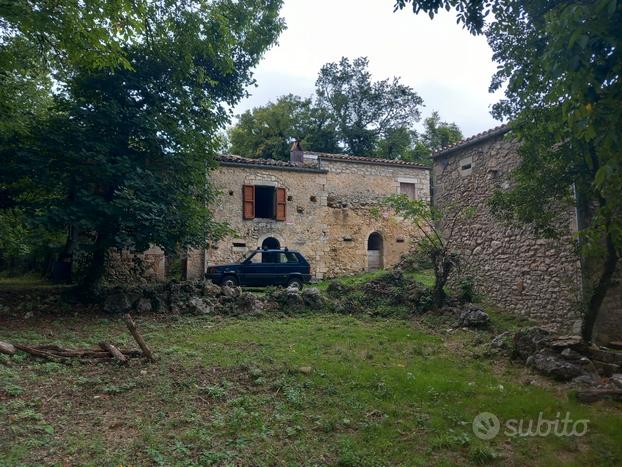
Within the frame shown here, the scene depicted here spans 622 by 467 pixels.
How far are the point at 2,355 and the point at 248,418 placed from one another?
3.98 meters

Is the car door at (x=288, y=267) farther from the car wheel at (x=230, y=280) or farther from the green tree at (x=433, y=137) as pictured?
the green tree at (x=433, y=137)

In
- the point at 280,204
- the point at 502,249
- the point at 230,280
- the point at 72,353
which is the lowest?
the point at 72,353

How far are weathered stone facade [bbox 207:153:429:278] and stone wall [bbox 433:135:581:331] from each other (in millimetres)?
4933

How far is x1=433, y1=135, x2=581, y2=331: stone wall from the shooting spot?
878 cm

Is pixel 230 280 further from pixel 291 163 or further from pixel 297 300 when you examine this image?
pixel 291 163

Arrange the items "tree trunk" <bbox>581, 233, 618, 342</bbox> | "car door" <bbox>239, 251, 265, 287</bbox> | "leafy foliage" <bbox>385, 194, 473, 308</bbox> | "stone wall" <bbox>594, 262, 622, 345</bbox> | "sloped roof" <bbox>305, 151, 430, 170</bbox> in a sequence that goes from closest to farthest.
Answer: "tree trunk" <bbox>581, 233, 618, 342</bbox>
"stone wall" <bbox>594, 262, 622, 345</bbox>
"leafy foliage" <bbox>385, 194, 473, 308</bbox>
"car door" <bbox>239, 251, 265, 287</bbox>
"sloped roof" <bbox>305, 151, 430, 170</bbox>

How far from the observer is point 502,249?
1048 cm

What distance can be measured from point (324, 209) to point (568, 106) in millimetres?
14550

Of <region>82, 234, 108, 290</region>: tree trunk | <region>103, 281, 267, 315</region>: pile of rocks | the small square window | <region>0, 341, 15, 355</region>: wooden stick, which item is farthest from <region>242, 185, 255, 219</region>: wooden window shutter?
<region>0, 341, 15, 355</region>: wooden stick

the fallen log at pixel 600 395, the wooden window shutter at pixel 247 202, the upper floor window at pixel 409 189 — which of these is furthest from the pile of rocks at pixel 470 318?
the upper floor window at pixel 409 189

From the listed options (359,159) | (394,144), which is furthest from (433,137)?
(359,159)

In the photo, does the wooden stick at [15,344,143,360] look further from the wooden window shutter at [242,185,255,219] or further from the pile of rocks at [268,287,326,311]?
the wooden window shutter at [242,185,255,219]

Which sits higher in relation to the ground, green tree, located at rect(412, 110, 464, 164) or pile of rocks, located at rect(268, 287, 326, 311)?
green tree, located at rect(412, 110, 464, 164)
